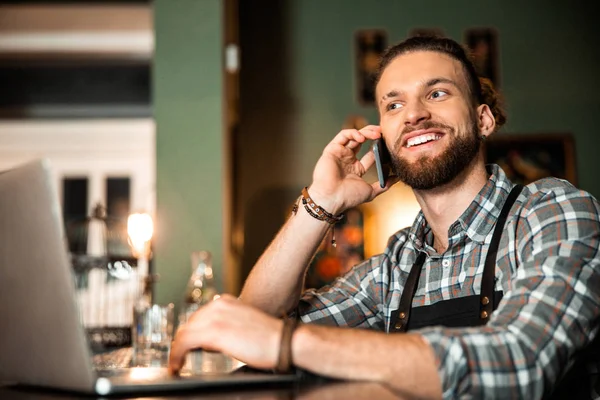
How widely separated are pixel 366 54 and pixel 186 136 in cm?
121

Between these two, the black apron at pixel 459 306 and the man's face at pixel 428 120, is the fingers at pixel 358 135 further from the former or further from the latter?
the black apron at pixel 459 306

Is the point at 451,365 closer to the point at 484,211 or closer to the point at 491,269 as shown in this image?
the point at 491,269

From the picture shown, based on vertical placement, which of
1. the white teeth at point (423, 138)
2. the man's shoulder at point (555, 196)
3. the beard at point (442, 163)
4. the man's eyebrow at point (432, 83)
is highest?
the man's eyebrow at point (432, 83)

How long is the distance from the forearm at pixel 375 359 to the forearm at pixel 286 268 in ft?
1.90

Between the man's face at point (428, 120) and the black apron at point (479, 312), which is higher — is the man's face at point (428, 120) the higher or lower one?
the higher one

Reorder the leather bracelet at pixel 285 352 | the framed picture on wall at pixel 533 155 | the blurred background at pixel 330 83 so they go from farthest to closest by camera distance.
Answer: the framed picture on wall at pixel 533 155 → the blurred background at pixel 330 83 → the leather bracelet at pixel 285 352

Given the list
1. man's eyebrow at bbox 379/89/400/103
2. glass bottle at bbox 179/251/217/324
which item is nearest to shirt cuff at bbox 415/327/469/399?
man's eyebrow at bbox 379/89/400/103

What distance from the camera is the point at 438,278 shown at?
1340 mm

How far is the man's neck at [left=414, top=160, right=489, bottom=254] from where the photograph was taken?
1433 mm

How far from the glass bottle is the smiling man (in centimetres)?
97

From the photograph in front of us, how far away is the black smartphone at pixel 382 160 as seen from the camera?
4.98ft

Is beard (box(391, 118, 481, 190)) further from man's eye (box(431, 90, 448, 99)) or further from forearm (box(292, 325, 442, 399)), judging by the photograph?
forearm (box(292, 325, 442, 399))

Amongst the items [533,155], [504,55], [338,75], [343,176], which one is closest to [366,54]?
[338,75]

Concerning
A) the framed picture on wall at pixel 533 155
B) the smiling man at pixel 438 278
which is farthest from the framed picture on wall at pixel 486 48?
the smiling man at pixel 438 278
